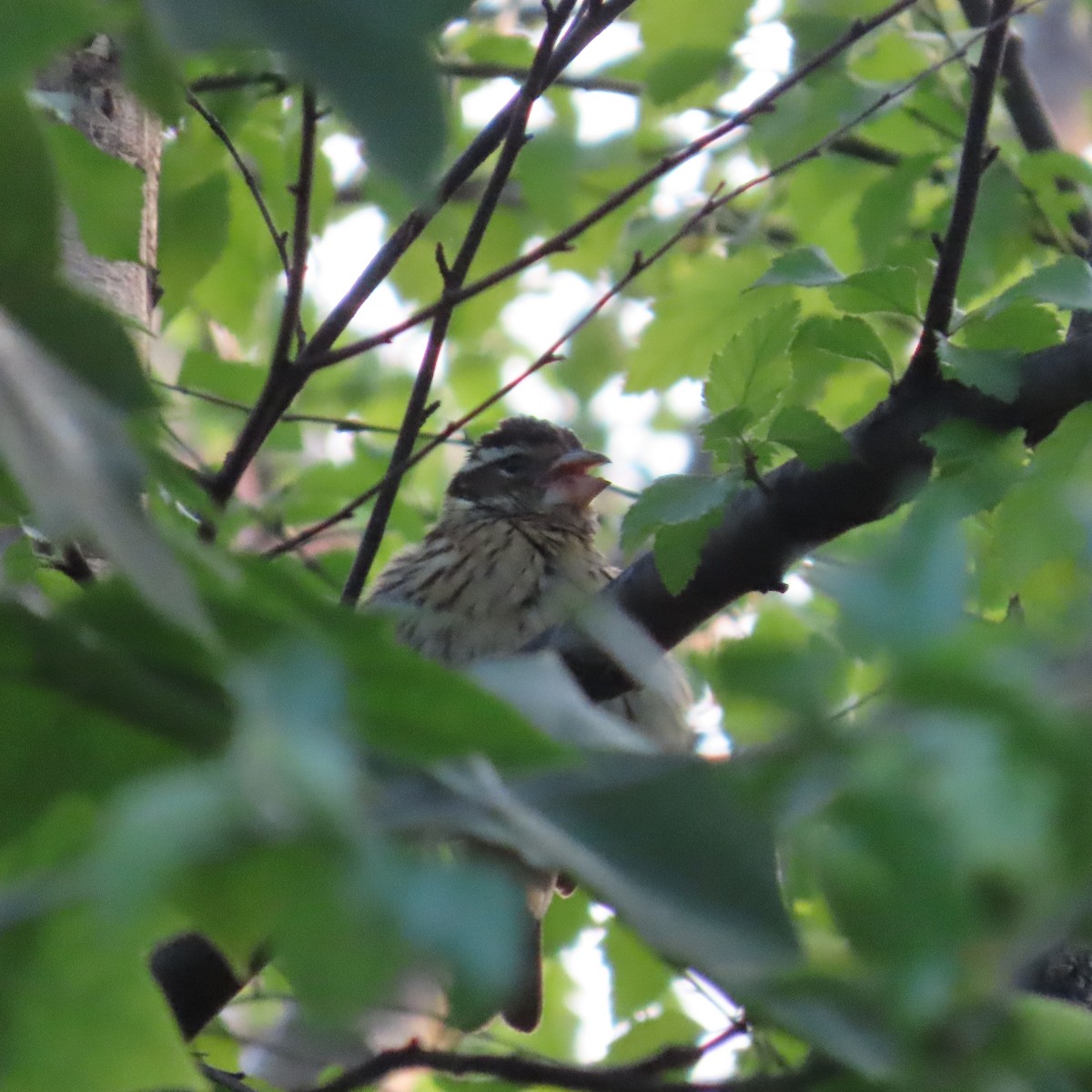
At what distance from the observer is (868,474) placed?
7.34 feet

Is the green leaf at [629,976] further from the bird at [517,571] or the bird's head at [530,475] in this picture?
the bird's head at [530,475]

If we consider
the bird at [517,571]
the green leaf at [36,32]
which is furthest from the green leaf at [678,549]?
the green leaf at [36,32]

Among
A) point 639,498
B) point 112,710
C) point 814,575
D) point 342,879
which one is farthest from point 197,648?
point 639,498

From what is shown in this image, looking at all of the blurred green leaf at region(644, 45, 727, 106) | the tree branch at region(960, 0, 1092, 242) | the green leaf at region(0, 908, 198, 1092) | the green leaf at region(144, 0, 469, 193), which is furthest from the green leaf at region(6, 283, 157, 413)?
the tree branch at region(960, 0, 1092, 242)

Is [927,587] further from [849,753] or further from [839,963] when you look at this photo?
[839,963]

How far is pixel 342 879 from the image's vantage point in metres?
0.74

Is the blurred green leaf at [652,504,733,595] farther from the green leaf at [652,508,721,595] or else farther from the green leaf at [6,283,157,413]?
the green leaf at [6,283,157,413]

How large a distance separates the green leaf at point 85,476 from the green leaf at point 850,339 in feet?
4.44

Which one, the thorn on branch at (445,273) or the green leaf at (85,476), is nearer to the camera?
the green leaf at (85,476)

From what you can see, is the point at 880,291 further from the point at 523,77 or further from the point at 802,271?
the point at 523,77

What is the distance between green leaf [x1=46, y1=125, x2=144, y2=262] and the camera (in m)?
1.79

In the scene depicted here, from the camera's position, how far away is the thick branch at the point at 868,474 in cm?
222

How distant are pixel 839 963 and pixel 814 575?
24 centimetres

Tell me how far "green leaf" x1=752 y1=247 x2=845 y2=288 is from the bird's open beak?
2.13 metres
